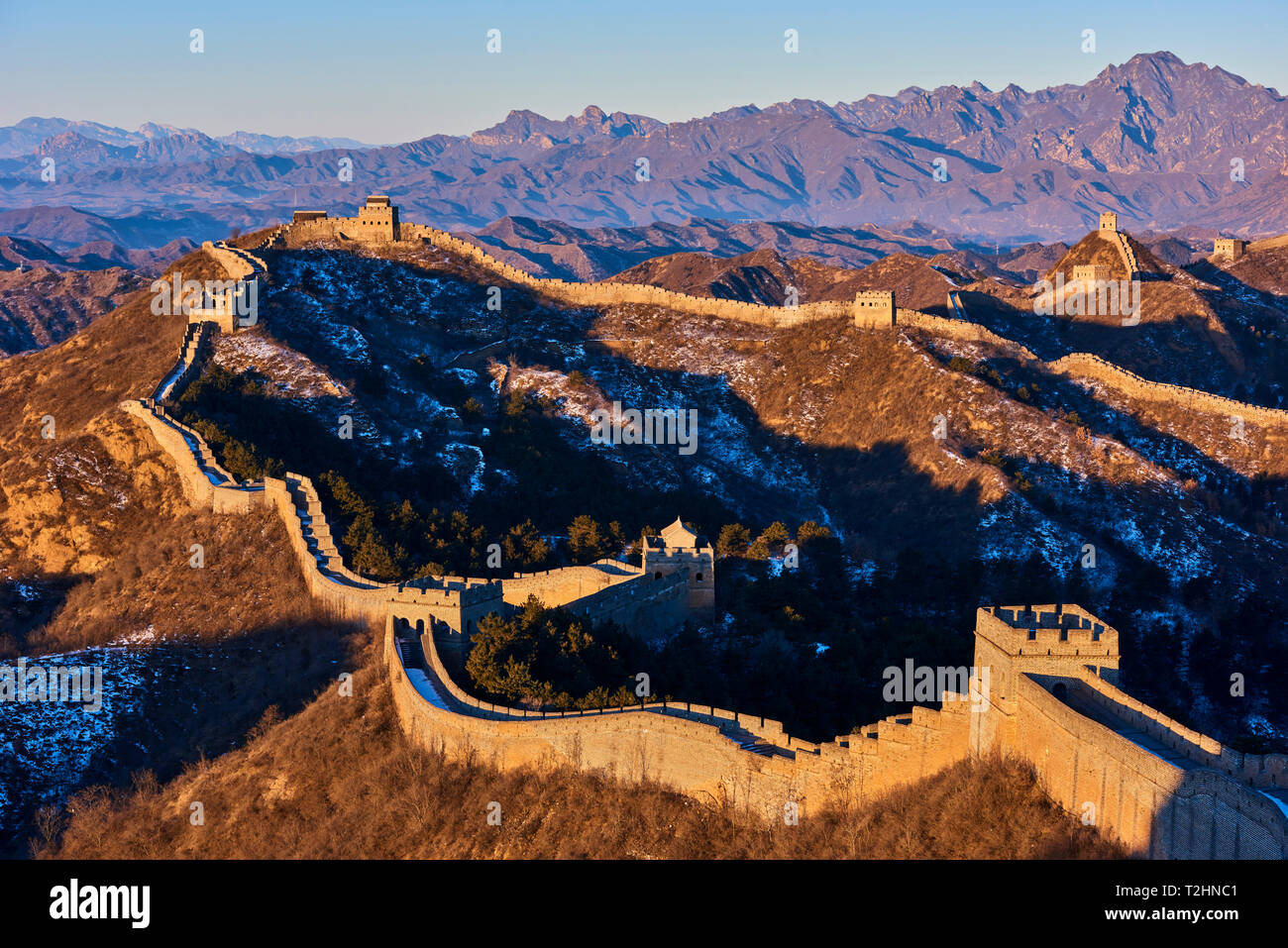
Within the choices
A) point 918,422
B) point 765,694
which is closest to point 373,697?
point 765,694

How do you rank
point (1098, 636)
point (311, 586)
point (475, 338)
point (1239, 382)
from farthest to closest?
1. point (1239, 382)
2. point (475, 338)
3. point (311, 586)
4. point (1098, 636)

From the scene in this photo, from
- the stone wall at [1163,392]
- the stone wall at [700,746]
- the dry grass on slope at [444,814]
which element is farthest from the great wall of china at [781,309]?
the stone wall at [700,746]

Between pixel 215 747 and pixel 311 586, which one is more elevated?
pixel 311 586

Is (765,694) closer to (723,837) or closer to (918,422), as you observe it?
(723,837)

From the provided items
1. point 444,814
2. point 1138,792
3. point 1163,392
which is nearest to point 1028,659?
point 1138,792

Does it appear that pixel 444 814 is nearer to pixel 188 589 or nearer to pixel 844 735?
pixel 844 735

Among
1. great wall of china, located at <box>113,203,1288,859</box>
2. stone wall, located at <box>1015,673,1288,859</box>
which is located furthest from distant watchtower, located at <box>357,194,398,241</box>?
stone wall, located at <box>1015,673,1288,859</box>

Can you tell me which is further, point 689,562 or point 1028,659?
point 689,562
